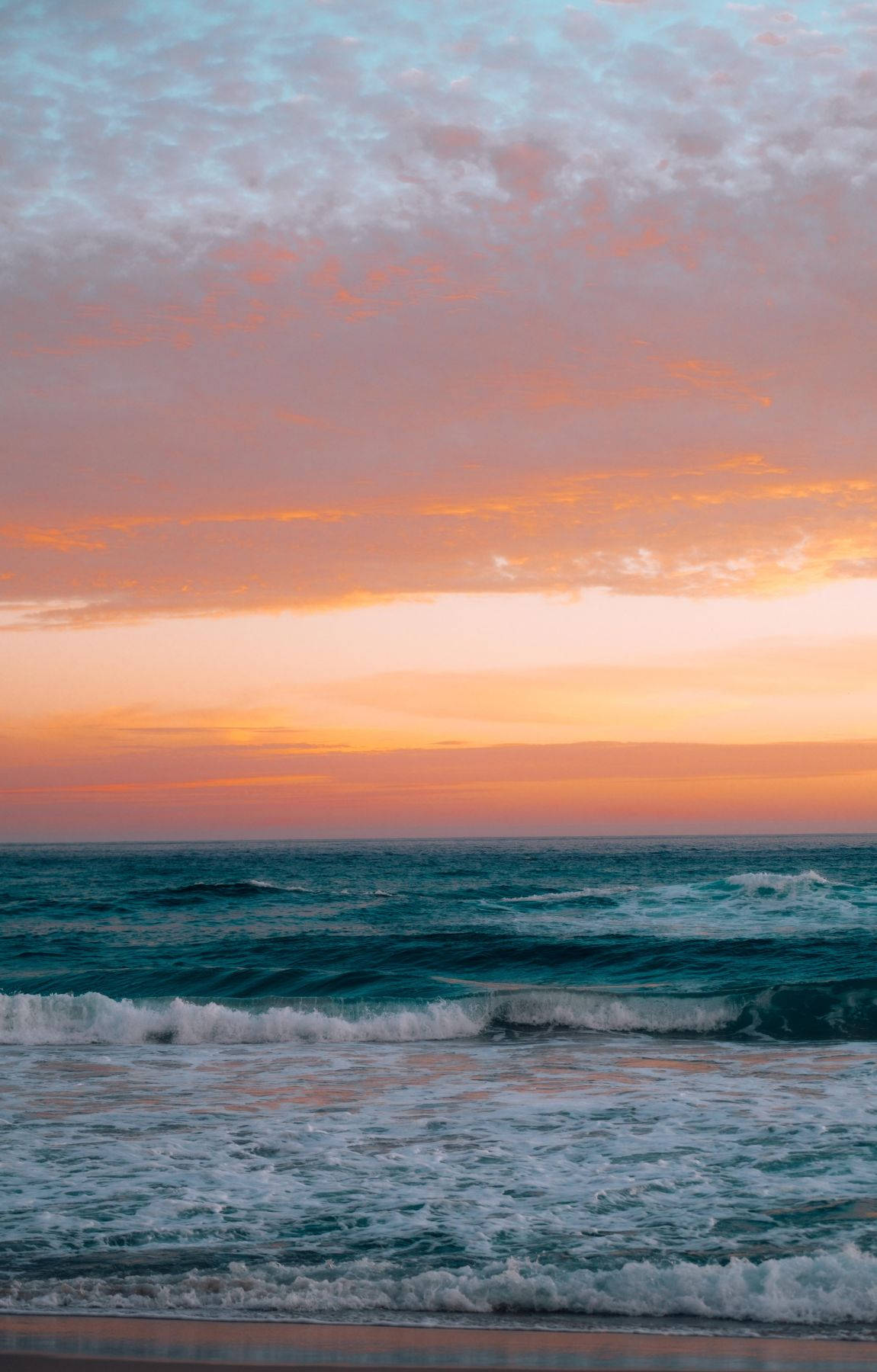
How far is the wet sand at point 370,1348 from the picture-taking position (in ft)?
17.2

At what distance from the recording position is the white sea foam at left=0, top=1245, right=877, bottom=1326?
605cm

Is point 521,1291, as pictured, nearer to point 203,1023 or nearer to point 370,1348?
point 370,1348

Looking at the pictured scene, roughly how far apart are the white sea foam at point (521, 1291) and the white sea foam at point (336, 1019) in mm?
9794

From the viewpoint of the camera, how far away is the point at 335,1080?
12641 mm

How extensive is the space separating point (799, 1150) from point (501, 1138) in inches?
102

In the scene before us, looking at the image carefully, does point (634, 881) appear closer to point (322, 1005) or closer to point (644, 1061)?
point (322, 1005)

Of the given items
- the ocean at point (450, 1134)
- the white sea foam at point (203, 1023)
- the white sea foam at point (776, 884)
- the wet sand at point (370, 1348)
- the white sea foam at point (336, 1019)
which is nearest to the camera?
the wet sand at point (370, 1348)

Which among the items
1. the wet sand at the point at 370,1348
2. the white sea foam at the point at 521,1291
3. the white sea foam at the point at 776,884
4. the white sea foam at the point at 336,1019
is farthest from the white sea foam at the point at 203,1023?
the white sea foam at the point at 776,884

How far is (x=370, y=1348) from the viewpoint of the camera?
5500mm

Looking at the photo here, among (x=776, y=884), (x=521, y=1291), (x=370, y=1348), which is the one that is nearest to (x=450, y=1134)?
(x=521, y=1291)

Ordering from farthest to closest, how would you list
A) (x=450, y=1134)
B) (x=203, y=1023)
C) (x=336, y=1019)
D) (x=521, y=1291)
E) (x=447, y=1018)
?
(x=447, y=1018) → (x=336, y=1019) → (x=203, y=1023) → (x=450, y=1134) → (x=521, y=1291)

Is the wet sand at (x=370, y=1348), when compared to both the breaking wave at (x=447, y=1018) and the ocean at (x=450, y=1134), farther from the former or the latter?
the breaking wave at (x=447, y=1018)

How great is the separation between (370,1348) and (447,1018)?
38.9 ft

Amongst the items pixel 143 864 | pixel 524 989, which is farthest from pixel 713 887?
pixel 143 864
